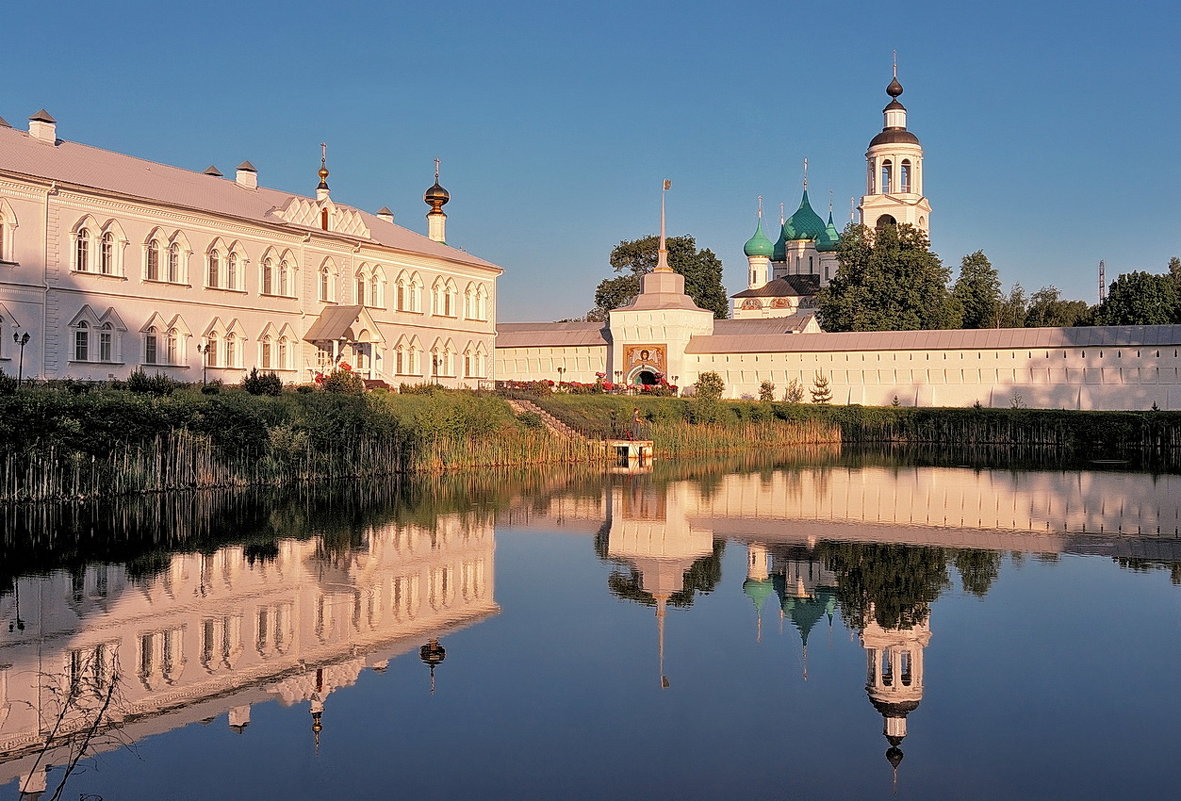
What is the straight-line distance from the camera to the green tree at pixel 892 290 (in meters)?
48.8

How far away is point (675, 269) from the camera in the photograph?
198 ft

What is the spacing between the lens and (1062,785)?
6.23 m

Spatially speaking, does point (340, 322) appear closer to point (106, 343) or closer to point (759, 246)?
point (106, 343)

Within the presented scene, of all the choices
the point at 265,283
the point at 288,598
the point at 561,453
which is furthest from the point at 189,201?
the point at 288,598

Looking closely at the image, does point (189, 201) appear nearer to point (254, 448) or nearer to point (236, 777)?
point (254, 448)

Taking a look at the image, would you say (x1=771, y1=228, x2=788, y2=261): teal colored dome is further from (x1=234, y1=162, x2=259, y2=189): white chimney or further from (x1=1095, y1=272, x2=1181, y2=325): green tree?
(x1=234, y1=162, x2=259, y2=189): white chimney

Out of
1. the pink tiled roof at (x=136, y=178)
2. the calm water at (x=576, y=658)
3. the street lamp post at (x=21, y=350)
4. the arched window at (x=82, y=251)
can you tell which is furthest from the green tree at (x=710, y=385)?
the calm water at (x=576, y=658)

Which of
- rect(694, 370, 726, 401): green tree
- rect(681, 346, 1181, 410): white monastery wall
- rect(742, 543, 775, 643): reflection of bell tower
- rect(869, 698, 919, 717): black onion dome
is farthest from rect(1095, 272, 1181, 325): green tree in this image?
rect(869, 698, 919, 717): black onion dome

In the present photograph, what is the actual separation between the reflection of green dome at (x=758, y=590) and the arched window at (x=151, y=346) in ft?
62.8

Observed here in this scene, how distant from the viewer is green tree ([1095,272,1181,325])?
51.7 metres

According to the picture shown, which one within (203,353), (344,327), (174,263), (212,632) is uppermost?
(174,263)


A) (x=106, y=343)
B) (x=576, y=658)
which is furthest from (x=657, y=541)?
(x=106, y=343)

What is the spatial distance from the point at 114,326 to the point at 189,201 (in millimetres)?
4028

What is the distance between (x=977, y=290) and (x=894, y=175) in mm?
7688
